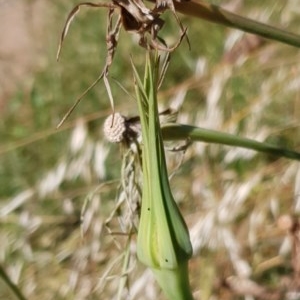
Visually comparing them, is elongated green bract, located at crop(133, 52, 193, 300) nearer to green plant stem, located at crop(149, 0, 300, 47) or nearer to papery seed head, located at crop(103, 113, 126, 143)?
green plant stem, located at crop(149, 0, 300, 47)

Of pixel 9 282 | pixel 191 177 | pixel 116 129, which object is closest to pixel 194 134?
pixel 116 129

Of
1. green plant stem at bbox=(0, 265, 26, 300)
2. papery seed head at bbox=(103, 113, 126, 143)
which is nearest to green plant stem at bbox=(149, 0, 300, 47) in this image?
papery seed head at bbox=(103, 113, 126, 143)

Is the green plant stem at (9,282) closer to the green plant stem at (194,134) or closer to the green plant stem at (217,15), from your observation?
the green plant stem at (194,134)

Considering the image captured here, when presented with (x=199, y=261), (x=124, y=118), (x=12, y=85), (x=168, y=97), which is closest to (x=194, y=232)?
(x=199, y=261)

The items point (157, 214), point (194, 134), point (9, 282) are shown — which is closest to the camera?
point (157, 214)

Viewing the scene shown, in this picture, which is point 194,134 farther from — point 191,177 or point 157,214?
point 191,177
